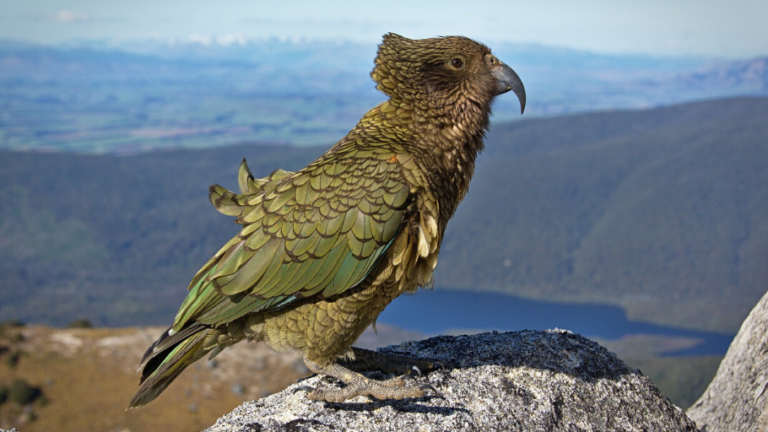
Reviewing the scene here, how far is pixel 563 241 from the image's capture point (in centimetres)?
17025

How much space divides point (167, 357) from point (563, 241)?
173m

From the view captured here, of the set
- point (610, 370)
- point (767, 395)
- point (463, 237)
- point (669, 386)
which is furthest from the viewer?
point (463, 237)

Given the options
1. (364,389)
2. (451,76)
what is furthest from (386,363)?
(451,76)

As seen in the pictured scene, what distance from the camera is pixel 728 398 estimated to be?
22.7 feet

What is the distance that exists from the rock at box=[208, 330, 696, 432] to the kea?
0.26m

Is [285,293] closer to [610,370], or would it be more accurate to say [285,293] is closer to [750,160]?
[610,370]

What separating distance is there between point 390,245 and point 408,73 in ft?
5.99

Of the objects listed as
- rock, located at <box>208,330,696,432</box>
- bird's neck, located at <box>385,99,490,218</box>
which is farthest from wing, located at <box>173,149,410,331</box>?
rock, located at <box>208,330,696,432</box>

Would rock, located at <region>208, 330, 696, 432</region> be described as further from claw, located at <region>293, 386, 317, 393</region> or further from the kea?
the kea

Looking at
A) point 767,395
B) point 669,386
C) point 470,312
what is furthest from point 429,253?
point 470,312

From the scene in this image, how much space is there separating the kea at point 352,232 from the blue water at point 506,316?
9689cm

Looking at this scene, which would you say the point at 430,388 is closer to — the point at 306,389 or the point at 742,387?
the point at 306,389

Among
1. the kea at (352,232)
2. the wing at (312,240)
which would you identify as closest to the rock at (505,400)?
the kea at (352,232)

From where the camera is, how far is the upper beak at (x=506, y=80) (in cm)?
600
